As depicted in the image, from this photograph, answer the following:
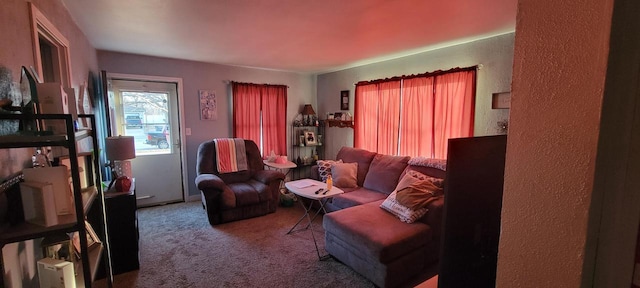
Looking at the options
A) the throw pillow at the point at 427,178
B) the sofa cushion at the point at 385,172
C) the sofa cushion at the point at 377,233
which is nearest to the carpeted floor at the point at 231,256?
the sofa cushion at the point at 377,233

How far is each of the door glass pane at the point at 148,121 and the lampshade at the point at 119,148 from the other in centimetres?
130

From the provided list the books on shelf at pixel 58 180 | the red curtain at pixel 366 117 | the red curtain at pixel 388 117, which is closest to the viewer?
the books on shelf at pixel 58 180

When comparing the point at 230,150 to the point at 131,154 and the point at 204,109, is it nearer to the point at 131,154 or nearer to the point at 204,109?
the point at 204,109

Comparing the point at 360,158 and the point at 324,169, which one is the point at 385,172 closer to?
the point at 360,158

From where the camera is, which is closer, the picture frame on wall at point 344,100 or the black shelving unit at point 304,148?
the picture frame on wall at point 344,100

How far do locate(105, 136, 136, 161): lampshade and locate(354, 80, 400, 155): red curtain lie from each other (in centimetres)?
314

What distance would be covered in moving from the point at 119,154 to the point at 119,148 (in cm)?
6

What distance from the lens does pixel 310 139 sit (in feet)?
17.5

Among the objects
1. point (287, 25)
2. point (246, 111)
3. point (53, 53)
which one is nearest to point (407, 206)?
point (287, 25)

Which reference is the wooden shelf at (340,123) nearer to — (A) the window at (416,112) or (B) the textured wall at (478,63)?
(A) the window at (416,112)

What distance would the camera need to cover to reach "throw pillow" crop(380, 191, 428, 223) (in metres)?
2.54

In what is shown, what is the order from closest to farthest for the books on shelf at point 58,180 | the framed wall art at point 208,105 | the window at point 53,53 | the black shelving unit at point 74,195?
the black shelving unit at point 74,195 → the books on shelf at point 58,180 → the window at point 53,53 → the framed wall art at point 208,105

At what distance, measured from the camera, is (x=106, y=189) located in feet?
8.80

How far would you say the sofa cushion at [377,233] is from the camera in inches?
86.7
